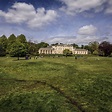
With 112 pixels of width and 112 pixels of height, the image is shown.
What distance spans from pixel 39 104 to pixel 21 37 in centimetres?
11122

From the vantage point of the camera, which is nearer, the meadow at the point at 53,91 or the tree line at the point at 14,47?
the meadow at the point at 53,91

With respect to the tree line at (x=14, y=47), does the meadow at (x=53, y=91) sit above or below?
below

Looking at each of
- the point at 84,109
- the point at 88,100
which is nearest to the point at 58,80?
the point at 88,100

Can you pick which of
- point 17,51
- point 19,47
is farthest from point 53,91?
point 19,47

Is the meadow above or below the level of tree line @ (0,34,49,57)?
below

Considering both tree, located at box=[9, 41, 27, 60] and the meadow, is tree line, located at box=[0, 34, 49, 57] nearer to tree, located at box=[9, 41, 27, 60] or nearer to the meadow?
tree, located at box=[9, 41, 27, 60]


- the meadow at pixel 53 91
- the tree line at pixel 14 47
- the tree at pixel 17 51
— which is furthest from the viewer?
the tree line at pixel 14 47

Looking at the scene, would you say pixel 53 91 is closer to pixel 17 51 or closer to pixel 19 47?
pixel 17 51

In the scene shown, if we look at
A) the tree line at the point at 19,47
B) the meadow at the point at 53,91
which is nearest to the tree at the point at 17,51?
the tree line at the point at 19,47

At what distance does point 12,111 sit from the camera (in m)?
26.9

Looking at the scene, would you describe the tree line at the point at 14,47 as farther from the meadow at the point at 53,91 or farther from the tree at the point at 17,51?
the meadow at the point at 53,91

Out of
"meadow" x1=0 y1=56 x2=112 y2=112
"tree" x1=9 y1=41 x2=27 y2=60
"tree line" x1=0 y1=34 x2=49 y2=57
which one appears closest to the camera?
"meadow" x1=0 y1=56 x2=112 y2=112

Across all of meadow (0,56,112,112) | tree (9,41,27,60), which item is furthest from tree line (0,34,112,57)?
meadow (0,56,112,112)

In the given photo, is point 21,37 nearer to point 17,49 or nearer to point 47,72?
point 17,49
